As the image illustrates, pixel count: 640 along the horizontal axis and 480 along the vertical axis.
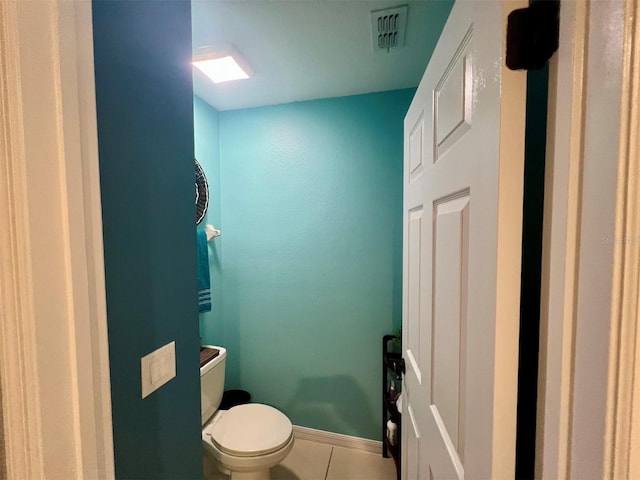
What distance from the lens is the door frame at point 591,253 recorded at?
0.93ft

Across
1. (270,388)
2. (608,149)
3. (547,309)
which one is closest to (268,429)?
(270,388)

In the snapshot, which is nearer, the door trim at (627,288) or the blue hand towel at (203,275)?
the door trim at (627,288)

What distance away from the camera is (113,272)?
586mm

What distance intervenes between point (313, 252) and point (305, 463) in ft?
4.47

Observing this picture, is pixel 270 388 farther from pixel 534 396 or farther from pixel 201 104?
pixel 201 104

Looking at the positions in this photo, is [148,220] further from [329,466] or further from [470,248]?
[329,466]

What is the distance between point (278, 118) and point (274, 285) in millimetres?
1175

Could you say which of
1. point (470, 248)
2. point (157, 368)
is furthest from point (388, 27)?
point (157, 368)

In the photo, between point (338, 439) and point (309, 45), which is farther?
point (338, 439)

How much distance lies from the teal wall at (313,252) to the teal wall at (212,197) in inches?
0.8

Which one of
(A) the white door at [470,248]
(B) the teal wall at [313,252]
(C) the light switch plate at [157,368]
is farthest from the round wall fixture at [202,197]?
(A) the white door at [470,248]

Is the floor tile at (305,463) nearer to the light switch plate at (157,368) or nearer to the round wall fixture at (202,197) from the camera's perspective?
the light switch plate at (157,368)

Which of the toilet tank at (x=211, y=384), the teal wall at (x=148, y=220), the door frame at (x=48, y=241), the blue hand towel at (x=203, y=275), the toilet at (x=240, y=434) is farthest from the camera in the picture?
the blue hand towel at (x=203, y=275)

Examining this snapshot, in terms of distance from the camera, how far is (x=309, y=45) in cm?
127
